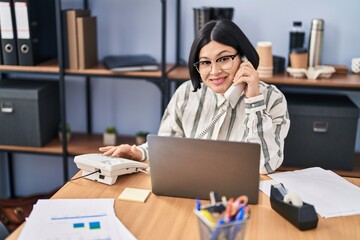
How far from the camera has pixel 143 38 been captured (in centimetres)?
267

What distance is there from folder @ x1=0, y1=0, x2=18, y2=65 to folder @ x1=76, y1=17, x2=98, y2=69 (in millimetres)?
349

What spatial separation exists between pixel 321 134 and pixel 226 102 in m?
0.75

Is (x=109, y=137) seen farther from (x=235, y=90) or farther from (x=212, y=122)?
(x=235, y=90)

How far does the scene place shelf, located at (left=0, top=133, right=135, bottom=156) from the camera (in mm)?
2570

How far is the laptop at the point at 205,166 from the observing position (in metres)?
1.22

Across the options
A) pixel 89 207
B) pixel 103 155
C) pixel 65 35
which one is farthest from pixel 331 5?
pixel 89 207

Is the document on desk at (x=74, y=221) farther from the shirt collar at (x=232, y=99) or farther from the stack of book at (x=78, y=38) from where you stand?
the stack of book at (x=78, y=38)

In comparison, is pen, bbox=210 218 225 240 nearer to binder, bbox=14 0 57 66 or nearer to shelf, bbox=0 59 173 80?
shelf, bbox=0 59 173 80

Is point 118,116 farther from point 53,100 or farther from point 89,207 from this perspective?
point 89,207

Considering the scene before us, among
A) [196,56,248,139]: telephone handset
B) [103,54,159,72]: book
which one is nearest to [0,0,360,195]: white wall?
[103,54,159,72]: book

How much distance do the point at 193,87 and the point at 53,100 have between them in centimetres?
117

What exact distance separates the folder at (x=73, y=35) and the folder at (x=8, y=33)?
0.96 ft

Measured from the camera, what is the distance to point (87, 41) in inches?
96.2

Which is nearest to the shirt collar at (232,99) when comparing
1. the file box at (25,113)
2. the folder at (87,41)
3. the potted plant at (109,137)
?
the folder at (87,41)
